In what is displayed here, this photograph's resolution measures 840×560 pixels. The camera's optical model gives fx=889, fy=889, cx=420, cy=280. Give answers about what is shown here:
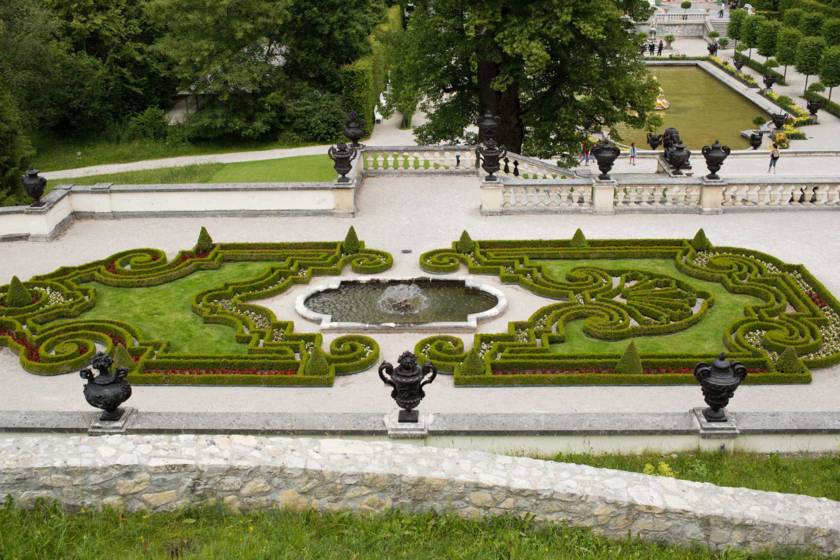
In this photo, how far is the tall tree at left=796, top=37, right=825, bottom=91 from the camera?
214 ft

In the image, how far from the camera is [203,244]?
26.9 meters

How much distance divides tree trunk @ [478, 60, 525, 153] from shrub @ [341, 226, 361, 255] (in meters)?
13.0

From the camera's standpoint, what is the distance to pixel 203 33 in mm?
57250

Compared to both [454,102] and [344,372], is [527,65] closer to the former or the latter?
[454,102]

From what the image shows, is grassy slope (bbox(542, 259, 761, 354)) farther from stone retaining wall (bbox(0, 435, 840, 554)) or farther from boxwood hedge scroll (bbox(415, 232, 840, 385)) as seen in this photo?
stone retaining wall (bbox(0, 435, 840, 554))

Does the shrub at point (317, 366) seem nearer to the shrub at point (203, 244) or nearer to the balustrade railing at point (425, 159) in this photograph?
the shrub at point (203, 244)

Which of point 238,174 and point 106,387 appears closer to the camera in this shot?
point 106,387

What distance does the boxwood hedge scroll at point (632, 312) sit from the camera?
66.3 feet

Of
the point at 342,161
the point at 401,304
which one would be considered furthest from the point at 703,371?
the point at 342,161

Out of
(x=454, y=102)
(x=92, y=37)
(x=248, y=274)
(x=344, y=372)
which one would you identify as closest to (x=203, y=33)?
(x=92, y=37)

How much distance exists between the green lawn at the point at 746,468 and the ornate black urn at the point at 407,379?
113 inches

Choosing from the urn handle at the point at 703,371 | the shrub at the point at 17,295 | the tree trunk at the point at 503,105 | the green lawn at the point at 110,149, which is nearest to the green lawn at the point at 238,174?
the green lawn at the point at 110,149

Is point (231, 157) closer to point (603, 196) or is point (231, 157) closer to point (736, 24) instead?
point (603, 196)

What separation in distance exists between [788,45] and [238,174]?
149 feet
